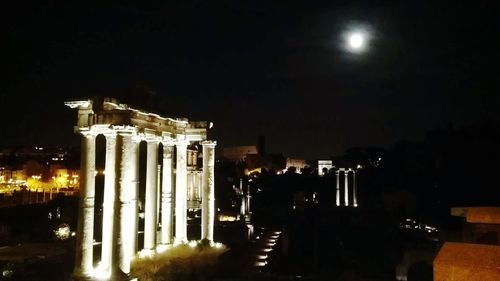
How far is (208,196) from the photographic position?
26062mm

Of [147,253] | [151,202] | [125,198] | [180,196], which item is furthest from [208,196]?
[125,198]

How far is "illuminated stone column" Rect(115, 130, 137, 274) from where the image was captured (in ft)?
61.0

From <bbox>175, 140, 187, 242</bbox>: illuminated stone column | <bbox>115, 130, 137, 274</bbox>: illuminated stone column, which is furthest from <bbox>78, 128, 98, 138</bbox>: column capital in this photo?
<bbox>175, 140, 187, 242</bbox>: illuminated stone column

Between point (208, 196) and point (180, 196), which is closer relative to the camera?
point (180, 196)

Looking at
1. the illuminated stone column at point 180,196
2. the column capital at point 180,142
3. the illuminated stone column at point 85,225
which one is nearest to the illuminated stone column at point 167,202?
A: the column capital at point 180,142

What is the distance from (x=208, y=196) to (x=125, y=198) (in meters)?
7.82

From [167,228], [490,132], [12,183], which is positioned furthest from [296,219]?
[12,183]

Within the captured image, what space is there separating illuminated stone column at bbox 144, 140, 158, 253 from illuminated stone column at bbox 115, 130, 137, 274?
2.74m

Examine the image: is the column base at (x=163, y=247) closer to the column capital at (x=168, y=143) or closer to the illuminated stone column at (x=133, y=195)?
the illuminated stone column at (x=133, y=195)

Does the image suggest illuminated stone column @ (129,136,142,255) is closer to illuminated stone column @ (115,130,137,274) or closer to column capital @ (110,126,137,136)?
illuminated stone column @ (115,130,137,274)

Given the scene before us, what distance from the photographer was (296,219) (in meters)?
55.8

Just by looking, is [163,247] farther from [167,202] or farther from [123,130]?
[123,130]

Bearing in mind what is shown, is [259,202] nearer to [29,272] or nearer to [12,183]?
[12,183]

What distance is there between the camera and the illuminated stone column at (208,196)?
26.0 m
